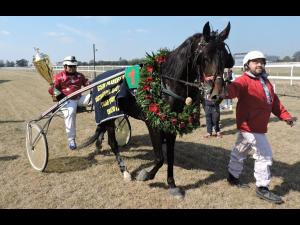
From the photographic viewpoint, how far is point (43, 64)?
659 cm

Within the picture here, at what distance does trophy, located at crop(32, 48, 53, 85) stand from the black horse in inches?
82.8

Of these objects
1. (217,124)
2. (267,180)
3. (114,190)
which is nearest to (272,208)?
(267,180)

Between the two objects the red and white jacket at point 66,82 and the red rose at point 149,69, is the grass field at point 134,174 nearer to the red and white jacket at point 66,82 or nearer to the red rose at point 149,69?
the red and white jacket at point 66,82

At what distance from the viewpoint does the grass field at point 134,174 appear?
4.60 meters

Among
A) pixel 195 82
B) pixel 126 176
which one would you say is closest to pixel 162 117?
pixel 195 82

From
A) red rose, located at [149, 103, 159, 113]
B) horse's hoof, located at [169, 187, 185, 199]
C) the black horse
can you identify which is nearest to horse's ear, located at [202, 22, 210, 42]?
the black horse

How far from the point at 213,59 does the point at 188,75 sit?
558mm

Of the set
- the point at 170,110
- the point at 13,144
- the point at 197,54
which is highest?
the point at 197,54

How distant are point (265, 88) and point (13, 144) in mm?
5461

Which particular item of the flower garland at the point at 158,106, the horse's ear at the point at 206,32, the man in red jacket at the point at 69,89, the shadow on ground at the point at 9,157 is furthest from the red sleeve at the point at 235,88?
the shadow on ground at the point at 9,157

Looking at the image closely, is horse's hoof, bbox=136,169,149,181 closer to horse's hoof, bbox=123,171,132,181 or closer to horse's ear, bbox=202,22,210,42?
horse's hoof, bbox=123,171,132,181

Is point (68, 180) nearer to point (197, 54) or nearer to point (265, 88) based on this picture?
point (197, 54)

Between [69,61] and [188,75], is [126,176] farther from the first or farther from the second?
[69,61]
